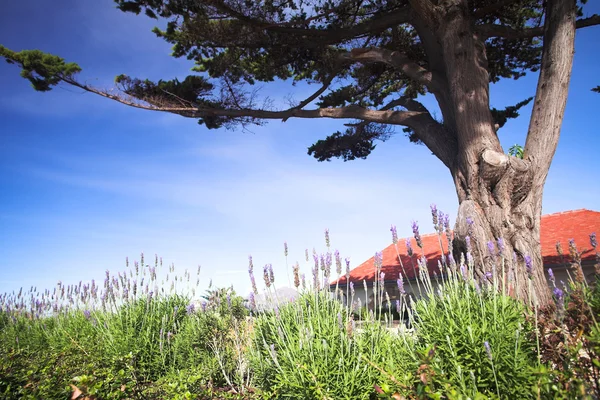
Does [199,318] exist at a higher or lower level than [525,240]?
lower

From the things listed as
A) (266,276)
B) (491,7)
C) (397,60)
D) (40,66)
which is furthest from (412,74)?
(40,66)

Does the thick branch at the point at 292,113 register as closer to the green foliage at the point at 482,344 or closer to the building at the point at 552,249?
the building at the point at 552,249

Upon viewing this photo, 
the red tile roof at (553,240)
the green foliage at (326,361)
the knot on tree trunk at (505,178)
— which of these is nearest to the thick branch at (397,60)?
the knot on tree trunk at (505,178)

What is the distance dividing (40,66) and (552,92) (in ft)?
38.2

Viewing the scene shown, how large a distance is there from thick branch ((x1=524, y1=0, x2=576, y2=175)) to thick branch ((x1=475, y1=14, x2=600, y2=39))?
4.92ft

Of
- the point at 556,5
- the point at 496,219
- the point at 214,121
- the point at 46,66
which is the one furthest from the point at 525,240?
the point at 46,66

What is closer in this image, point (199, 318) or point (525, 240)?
point (199, 318)

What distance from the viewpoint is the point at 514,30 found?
970 cm

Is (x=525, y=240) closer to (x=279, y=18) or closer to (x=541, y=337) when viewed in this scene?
(x=541, y=337)

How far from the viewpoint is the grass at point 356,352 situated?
2703mm

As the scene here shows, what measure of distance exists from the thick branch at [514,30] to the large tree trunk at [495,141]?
1.12 meters

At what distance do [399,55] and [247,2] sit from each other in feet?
13.2

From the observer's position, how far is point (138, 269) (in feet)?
21.8

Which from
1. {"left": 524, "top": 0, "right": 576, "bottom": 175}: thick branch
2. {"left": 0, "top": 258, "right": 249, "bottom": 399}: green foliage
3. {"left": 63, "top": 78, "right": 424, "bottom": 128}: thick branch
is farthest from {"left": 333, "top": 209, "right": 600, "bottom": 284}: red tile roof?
{"left": 0, "top": 258, "right": 249, "bottom": 399}: green foliage
